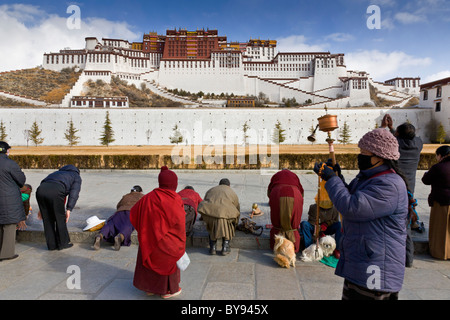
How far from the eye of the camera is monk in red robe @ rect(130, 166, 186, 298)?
2918mm

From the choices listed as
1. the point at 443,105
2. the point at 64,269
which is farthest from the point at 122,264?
the point at 443,105

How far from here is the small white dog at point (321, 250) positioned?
3828 mm

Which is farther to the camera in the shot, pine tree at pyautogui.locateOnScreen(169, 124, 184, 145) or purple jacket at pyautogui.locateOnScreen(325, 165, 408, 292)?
pine tree at pyautogui.locateOnScreen(169, 124, 184, 145)

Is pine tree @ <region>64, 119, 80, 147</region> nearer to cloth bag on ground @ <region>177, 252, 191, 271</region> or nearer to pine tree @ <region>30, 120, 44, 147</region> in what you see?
pine tree @ <region>30, 120, 44, 147</region>

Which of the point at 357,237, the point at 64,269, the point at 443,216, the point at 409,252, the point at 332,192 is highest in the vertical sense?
the point at 332,192

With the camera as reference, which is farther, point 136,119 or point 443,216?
point 136,119

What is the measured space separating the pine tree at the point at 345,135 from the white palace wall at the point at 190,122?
82 centimetres

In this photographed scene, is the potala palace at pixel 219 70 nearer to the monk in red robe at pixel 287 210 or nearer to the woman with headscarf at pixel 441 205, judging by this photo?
the woman with headscarf at pixel 441 205

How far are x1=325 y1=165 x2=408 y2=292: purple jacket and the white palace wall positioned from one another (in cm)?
4604

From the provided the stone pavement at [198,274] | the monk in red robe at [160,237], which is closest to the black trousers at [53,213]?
the stone pavement at [198,274]

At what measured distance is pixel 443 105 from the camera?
45406 millimetres

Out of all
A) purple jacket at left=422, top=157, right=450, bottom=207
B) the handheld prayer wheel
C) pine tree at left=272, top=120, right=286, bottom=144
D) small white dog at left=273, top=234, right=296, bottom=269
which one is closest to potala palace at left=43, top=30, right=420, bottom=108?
pine tree at left=272, top=120, right=286, bottom=144
